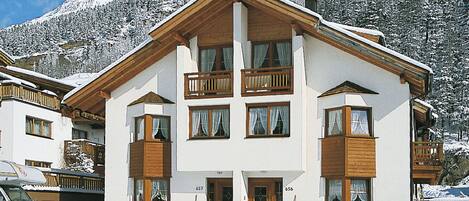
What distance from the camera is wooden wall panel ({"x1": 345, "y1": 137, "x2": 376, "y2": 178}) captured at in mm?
24328

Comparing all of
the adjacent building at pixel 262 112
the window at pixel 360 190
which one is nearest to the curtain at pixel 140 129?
the adjacent building at pixel 262 112

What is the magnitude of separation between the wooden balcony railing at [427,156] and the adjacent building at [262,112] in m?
0.04

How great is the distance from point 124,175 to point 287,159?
6754 mm

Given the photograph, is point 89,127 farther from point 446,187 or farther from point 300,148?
point 446,187

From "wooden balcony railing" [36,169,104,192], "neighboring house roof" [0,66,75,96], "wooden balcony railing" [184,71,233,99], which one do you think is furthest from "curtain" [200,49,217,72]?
"neighboring house roof" [0,66,75,96]

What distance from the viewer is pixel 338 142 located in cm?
2466

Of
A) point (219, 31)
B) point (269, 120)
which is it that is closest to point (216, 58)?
point (219, 31)

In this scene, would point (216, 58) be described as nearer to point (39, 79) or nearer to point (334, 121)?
point (334, 121)

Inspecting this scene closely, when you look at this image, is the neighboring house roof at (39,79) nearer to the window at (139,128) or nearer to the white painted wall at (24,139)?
the white painted wall at (24,139)

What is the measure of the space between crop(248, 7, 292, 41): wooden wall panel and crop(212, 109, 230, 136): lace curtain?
2.86 m

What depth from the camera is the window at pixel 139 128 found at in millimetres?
27312

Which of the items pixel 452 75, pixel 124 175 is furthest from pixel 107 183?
pixel 452 75

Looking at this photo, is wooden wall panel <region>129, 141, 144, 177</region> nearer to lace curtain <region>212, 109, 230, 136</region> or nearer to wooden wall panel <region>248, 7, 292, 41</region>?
lace curtain <region>212, 109, 230, 136</region>

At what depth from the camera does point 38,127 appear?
127 ft
